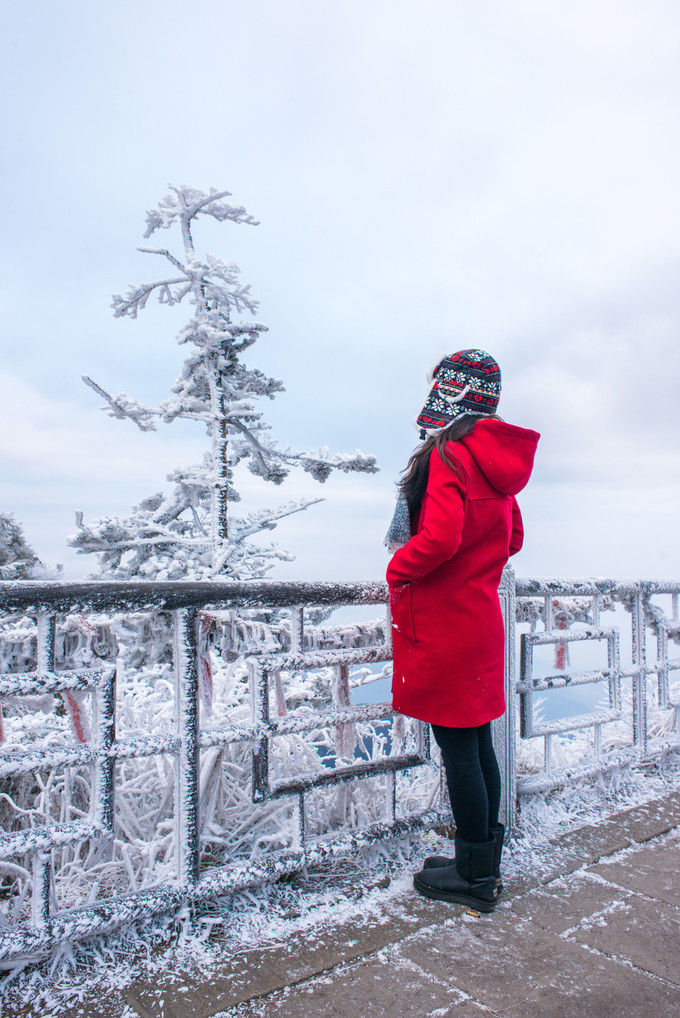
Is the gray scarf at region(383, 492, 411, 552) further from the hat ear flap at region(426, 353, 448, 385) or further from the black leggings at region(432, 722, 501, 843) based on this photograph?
the black leggings at region(432, 722, 501, 843)

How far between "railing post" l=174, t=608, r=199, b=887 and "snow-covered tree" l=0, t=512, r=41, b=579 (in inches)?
530

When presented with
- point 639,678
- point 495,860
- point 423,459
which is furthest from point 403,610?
point 639,678

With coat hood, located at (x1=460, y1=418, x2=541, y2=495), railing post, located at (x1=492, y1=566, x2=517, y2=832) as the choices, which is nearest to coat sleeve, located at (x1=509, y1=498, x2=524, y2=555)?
railing post, located at (x1=492, y1=566, x2=517, y2=832)

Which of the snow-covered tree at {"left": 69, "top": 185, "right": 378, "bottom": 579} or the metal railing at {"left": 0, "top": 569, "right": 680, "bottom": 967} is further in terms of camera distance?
the snow-covered tree at {"left": 69, "top": 185, "right": 378, "bottom": 579}

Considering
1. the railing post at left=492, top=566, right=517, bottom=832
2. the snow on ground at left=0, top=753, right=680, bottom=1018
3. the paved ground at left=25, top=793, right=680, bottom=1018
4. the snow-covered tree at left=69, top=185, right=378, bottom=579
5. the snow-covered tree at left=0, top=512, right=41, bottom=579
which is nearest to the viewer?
the paved ground at left=25, top=793, right=680, bottom=1018

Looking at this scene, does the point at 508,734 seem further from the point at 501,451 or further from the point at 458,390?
the point at 458,390

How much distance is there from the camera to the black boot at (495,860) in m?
2.56

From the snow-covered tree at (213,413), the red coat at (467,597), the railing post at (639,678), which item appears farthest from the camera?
the snow-covered tree at (213,413)

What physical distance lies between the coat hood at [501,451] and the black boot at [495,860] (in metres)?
1.36

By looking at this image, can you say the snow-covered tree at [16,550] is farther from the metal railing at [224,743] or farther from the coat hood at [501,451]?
the coat hood at [501,451]

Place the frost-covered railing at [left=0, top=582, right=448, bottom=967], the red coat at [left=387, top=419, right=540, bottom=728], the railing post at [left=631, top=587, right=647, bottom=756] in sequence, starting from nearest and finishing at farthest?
the frost-covered railing at [left=0, top=582, right=448, bottom=967]
the red coat at [left=387, top=419, right=540, bottom=728]
the railing post at [left=631, top=587, right=647, bottom=756]

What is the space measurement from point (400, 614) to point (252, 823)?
1.13 meters

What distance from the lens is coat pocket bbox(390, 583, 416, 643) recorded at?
2.53m

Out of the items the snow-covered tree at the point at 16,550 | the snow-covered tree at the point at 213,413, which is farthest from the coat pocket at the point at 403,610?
the snow-covered tree at the point at 16,550
